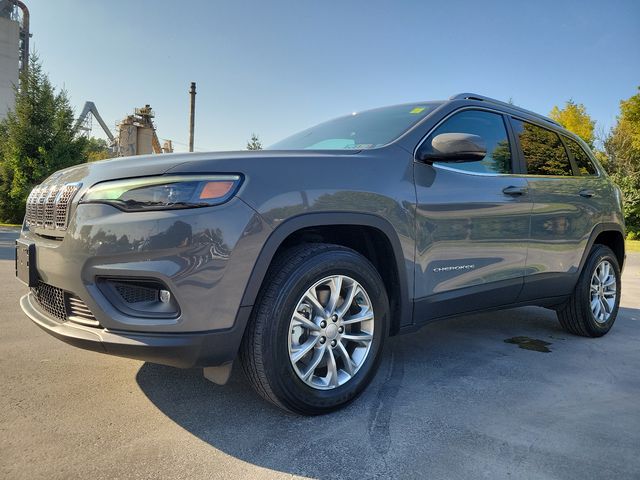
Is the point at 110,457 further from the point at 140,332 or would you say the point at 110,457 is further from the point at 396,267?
the point at 396,267

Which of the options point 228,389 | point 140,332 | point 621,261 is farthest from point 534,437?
point 621,261

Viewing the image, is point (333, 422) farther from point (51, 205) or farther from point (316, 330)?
point (51, 205)

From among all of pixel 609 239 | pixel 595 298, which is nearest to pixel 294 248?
pixel 595 298

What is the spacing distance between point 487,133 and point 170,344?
2565mm

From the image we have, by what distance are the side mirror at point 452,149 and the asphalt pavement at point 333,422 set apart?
1.32 metres

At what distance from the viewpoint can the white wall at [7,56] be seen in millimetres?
53406

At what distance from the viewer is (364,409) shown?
2.45 m

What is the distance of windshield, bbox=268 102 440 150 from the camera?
298cm

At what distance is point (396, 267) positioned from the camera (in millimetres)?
2627

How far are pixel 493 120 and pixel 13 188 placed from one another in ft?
58.9

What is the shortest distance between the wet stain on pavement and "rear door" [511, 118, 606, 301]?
0.42m

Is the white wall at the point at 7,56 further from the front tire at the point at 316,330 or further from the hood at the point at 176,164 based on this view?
the front tire at the point at 316,330

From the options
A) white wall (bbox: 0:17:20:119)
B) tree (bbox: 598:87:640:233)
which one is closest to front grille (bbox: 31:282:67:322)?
tree (bbox: 598:87:640:233)

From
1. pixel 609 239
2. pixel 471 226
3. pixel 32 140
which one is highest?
pixel 32 140
